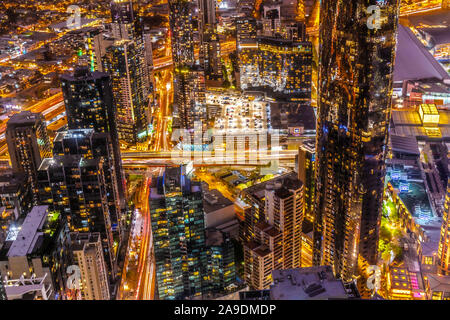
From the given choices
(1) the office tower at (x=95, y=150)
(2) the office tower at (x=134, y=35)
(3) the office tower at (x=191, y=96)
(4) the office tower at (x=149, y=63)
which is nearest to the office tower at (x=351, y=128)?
(1) the office tower at (x=95, y=150)

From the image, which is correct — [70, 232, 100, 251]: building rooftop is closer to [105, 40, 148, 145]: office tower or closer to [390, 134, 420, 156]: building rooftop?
[105, 40, 148, 145]: office tower

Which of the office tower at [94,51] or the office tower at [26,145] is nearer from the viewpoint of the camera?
the office tower at [26,145]

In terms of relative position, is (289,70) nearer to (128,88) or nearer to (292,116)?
(292,116)

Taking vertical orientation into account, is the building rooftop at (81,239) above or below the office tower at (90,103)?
below

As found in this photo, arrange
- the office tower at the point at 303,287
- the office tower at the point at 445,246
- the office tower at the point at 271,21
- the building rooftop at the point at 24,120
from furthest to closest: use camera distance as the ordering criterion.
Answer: the office tower at the point at 271,21 → the building rooftop at the point at 24,120 → the office tower at the point at 445,246 → the office tower at the point at 303,287

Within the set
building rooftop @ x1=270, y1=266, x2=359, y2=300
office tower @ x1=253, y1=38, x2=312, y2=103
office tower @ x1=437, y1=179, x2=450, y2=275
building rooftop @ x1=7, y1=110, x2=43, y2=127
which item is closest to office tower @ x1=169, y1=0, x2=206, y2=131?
office tower @ x1=253, y1=38, x2=312, y2=103

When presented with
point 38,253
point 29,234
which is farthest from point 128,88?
point 38,253

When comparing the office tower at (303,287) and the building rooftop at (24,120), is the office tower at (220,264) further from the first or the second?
the building rooftop at (24,120)

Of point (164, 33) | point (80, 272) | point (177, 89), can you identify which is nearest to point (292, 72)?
point (177, 89)
